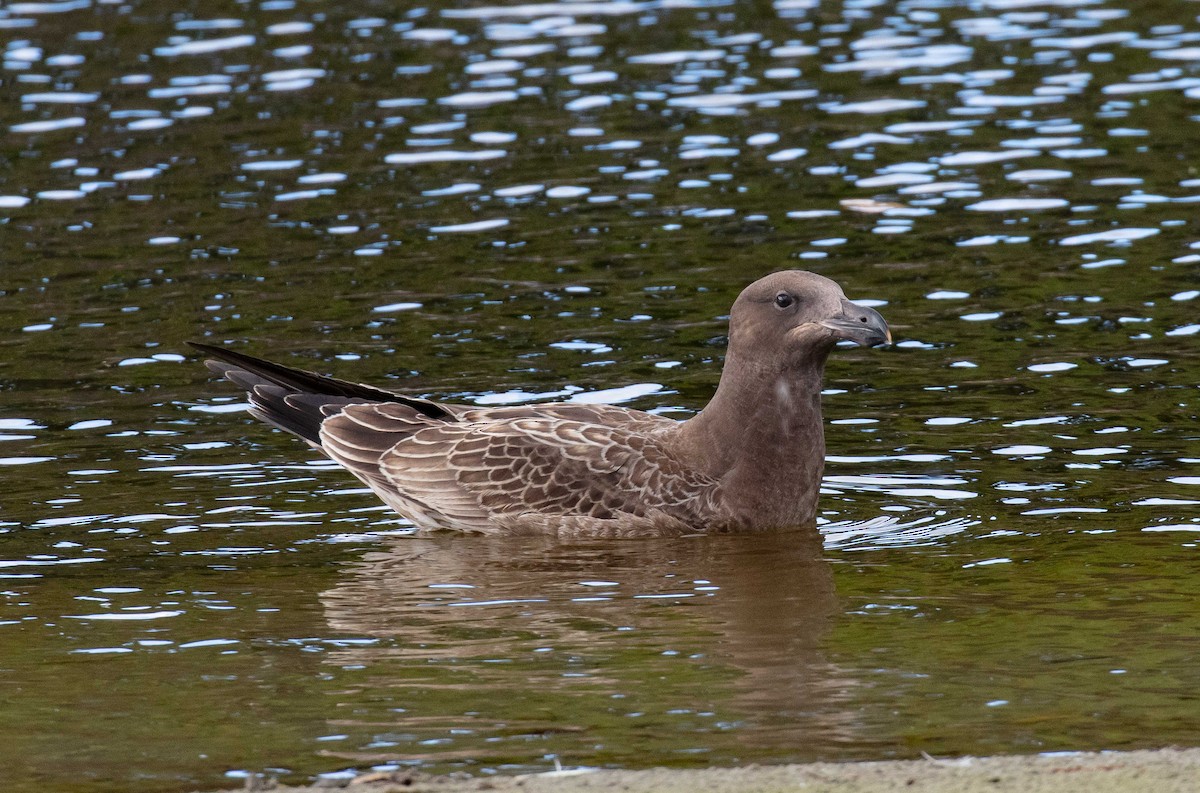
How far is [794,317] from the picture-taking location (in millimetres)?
10180

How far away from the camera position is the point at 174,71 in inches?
872

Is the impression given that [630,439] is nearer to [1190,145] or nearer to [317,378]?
[317,378]

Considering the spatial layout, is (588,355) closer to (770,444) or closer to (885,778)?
(770,444)

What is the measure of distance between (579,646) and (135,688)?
183 centimetres

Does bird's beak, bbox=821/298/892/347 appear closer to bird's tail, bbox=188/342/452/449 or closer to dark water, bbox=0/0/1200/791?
dark water, bbox=0/0/1200/791

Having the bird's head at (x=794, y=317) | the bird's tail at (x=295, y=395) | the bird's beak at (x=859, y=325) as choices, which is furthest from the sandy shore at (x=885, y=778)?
the bird's tail at (x=295, y=395)

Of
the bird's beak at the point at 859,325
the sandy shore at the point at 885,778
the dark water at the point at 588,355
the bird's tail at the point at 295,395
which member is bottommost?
the dark water at the point at 588,355

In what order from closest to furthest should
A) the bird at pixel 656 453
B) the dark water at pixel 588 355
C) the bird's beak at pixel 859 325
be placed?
1. the dark water at pixel 588 355
2. the bird's beak at pixel 859 325
3. the bird at pixel 656 453

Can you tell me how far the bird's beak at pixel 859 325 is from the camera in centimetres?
979

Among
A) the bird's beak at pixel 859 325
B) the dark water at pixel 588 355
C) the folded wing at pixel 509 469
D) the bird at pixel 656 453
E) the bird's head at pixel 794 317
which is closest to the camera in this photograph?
the dark water at pixel 588 355

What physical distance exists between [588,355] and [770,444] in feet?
10.5

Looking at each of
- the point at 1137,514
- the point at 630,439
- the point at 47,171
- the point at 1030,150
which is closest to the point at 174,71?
the point at 47,171

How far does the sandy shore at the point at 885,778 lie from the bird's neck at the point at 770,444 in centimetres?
367

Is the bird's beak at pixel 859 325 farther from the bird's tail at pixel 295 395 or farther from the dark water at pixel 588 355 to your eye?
the bird's tail at pixel 295 395
